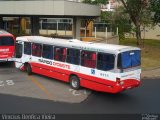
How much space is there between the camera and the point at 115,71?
1634 cm

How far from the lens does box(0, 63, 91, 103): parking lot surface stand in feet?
56.5

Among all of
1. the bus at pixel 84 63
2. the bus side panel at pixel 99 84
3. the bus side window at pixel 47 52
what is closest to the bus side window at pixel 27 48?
the bus at pixel 84 63

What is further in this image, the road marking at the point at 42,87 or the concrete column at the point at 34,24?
the concrete column at the point at 34,24

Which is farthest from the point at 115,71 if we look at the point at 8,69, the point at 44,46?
the point at 8,69

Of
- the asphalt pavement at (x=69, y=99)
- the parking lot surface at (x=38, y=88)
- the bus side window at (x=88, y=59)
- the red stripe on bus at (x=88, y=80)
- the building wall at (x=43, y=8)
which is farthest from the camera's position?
the building wall at (x=43, y=8)

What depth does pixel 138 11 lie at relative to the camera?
37375 millimetres

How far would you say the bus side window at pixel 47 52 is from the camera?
2053 centimetres

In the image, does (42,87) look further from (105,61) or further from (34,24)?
(34,24)

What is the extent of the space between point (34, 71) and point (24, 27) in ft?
116

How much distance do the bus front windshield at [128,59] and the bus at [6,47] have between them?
37.5ft

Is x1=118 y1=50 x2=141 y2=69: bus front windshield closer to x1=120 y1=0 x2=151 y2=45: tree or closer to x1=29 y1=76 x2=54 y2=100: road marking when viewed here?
x1=29 y1=76 x2=54 y2=100: road marking

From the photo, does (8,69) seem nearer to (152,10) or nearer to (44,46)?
(44,46)

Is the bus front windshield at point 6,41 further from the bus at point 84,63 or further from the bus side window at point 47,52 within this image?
the bus side window at point 47,52

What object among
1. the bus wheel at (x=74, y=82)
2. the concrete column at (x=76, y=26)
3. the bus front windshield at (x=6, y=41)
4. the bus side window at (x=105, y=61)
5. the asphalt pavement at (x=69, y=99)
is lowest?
the asphalt pavement at (x=69, y=99)
